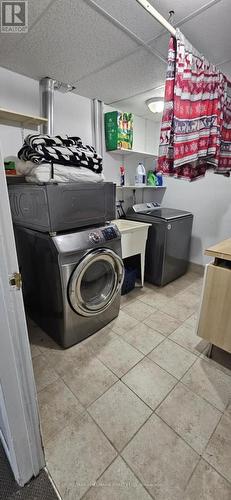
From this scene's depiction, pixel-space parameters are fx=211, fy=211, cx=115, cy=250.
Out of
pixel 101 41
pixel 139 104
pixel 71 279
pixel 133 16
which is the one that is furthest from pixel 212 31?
pixel 71 279

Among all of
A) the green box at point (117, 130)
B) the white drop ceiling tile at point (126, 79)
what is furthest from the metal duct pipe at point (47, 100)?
the green box at point (117, 130)

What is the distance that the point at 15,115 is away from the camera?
63.4 inches

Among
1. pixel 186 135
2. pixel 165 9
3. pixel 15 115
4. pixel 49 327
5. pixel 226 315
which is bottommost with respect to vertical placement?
pixel 49 327

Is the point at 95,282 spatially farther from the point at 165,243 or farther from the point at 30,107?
the point at 30,107

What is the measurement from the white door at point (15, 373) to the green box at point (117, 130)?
6.86 feet

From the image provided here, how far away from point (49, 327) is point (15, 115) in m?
1.69

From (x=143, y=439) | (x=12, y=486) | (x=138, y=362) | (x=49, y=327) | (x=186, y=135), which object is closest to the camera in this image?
(x=12, y=486)

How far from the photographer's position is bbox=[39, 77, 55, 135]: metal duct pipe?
6.12 ft

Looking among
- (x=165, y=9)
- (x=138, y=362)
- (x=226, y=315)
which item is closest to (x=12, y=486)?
(x=138, y=362)

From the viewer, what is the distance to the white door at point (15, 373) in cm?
64

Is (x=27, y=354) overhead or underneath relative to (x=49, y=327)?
overhead

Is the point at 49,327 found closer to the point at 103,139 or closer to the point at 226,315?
the point at 226,315

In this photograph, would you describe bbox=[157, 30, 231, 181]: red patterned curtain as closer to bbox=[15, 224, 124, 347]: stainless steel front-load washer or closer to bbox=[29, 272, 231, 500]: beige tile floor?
bbox=[15, 224, 124, 347]: stainless steel front-load washer

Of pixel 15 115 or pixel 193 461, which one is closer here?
pixel 193 461
